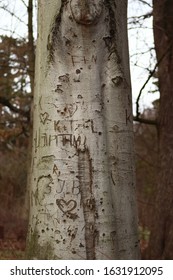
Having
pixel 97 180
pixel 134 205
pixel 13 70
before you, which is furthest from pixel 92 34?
pixel 13 70

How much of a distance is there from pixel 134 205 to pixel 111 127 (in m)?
0.42

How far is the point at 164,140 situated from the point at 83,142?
488 centimetres

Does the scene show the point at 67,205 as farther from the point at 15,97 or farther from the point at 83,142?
the point at 15,97

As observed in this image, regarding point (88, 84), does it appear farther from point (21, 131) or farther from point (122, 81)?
point (21, 131)

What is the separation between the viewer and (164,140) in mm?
7098

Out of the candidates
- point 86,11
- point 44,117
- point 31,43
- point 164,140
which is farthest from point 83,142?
point 31,43

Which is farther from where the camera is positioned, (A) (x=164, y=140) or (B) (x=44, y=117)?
(A) (x=164, y=140)

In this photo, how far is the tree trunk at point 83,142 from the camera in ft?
7.65

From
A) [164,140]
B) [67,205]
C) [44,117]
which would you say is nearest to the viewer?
[67,205]

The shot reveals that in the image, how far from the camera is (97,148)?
2.37m

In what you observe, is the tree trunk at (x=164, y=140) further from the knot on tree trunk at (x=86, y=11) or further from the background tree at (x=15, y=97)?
the knot on tree trunk at (x=86, y=11)

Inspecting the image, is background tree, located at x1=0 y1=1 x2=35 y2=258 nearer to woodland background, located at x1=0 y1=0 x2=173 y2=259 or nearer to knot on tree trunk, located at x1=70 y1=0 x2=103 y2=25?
woodland background, located at x1=0 y1=0 x2=173 y2=259

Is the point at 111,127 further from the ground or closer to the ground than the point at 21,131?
closer to the ground

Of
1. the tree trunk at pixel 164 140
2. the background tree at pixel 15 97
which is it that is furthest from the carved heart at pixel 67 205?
the background tree at pixel 15 97
